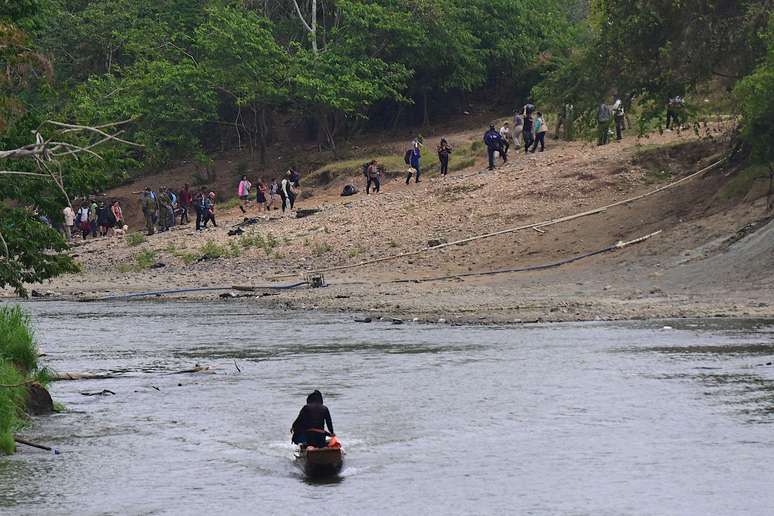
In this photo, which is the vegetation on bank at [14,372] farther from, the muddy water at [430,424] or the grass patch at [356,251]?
the grass patch at [356,251]

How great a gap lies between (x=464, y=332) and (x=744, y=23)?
508 inches

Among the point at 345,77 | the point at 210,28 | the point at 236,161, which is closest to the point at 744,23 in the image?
the point at 345,77

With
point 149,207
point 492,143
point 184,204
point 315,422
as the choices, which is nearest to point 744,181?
point 492,143

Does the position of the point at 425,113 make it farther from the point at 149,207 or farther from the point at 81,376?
the point at 81,376

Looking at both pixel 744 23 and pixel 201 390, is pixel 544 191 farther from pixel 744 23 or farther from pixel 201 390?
pixel 201 390

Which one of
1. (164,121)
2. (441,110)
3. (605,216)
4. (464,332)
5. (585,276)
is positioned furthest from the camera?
(441,110)

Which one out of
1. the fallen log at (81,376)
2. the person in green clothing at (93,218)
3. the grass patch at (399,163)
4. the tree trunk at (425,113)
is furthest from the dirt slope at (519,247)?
the tree trunk at (425,113)

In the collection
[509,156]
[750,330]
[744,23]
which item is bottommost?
[750,330]

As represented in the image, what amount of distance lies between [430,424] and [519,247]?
65.3ft

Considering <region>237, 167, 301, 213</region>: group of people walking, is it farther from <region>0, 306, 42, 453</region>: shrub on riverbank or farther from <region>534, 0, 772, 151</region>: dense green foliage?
<region>0, 306, 42, 453</region>: shrub on riverbank

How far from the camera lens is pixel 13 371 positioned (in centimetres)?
2050

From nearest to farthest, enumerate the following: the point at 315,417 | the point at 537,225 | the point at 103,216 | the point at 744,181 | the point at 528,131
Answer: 1. the point at 315,417
2. the point at 744,181
3. the point at 537,225
4. the point at 528,131
5. the point at 103,216

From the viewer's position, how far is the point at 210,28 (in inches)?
2363

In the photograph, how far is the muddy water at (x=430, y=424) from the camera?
53.9 feet
